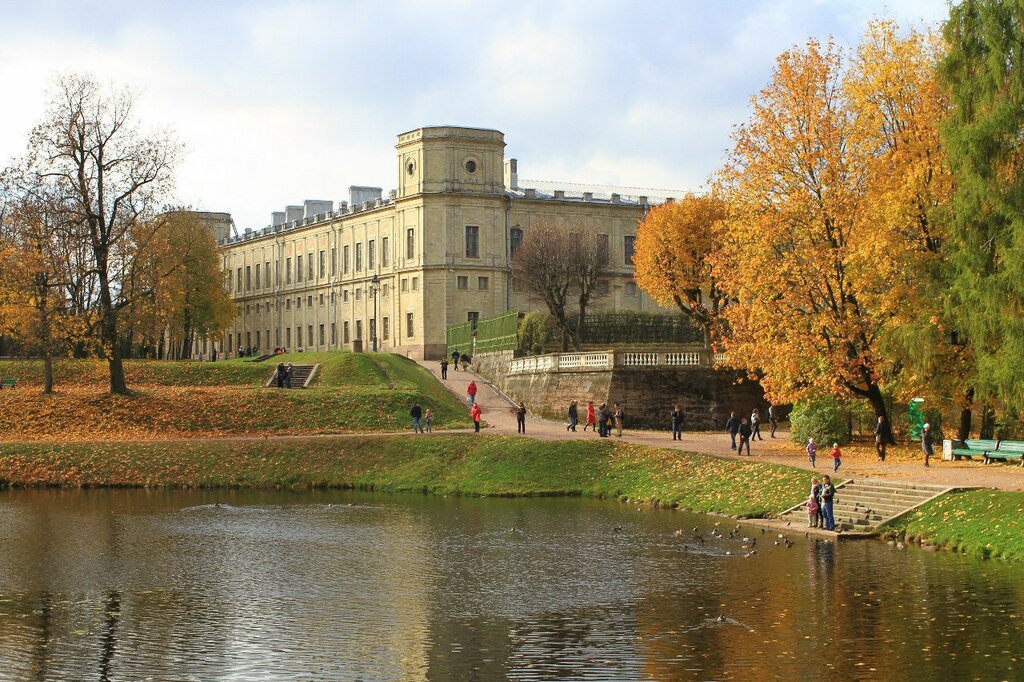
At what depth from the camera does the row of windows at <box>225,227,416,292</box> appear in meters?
96.7

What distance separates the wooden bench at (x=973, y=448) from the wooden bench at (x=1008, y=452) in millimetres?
144

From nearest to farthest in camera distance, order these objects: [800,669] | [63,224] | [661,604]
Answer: [800,669]
[661,604]
[63,224]

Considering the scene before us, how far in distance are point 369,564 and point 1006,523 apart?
14176 mm

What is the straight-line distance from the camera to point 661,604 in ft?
72.6

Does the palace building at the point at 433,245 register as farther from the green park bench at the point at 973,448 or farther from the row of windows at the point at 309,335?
the green park bench at the point at 973,448

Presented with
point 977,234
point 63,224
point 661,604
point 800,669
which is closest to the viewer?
point 800,669

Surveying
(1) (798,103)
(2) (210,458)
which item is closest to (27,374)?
(2) (210,458)

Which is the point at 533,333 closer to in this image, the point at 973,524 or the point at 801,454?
the point at 801,454

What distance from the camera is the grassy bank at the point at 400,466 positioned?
40.7 meters

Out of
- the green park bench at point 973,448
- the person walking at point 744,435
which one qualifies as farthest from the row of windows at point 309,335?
the green park bench at point 973,448

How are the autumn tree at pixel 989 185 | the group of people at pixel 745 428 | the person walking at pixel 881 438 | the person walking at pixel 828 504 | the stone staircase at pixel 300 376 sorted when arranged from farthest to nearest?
the stone staircase at pixel 300 376
the group of people at pixel 745 428
the person walking at pixel 881 438
the autumn tree at pixel 989 185
the person walking at pixel 828 504

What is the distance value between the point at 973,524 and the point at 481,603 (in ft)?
41.7

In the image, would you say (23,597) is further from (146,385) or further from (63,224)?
(146,385)

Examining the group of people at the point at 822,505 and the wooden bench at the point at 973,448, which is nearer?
the group of people at the point at 822,505
